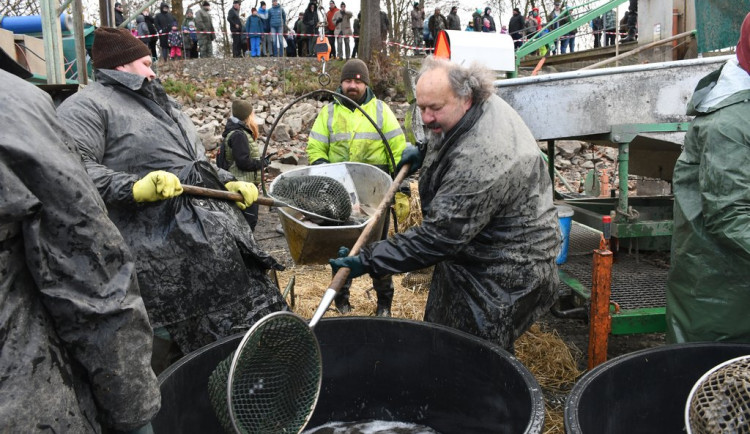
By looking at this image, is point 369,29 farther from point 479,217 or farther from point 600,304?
point 479,217

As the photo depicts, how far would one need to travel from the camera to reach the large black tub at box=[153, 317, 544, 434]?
2318 millimetres

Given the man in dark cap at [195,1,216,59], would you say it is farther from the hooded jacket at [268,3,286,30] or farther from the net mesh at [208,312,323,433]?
the net mesh at [208,312,323,433]

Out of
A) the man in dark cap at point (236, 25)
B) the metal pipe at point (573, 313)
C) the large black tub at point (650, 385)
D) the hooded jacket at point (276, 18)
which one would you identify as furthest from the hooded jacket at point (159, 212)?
the hooded jacket at point (276, 18)

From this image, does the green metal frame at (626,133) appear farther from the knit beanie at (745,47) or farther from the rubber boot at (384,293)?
the rubber boot at (384,293)

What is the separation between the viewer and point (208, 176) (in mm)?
2984

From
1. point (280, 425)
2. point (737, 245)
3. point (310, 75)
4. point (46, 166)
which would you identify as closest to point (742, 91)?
point (737, 245)

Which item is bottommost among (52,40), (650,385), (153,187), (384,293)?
(384,293)

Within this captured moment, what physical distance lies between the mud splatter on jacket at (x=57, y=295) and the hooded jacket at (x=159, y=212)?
50.6 inches

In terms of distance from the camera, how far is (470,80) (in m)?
2.58

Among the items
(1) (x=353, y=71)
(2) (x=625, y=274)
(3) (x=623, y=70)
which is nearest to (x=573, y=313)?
(2) (x=625, y=274)

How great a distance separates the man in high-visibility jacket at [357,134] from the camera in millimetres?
4633

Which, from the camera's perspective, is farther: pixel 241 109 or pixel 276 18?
pixel 276 18

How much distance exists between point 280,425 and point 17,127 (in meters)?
1.50

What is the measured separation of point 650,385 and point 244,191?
1972mm
